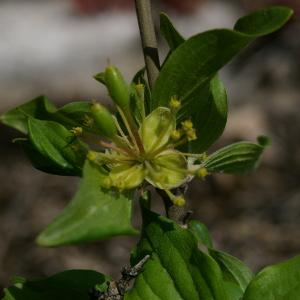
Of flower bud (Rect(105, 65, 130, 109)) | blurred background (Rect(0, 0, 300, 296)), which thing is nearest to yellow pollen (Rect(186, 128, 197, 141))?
flower bud (Rect(105, 65, 130, 109))

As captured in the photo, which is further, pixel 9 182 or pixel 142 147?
pixel 9 182

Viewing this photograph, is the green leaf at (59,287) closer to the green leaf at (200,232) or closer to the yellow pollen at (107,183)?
the green leaf at (200,232)

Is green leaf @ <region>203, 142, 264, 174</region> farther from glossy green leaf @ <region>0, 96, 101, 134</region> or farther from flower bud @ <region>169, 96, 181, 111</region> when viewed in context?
glossy green leaf @ <region>0, 96, 101, 134</region>

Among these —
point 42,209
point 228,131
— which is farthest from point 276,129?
point 42,209

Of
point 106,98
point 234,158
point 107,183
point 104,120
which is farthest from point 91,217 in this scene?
point 106,98

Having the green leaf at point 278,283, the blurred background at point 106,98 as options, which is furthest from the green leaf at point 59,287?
the blurred background at point 106,98

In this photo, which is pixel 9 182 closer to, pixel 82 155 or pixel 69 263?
pixel 69 263
